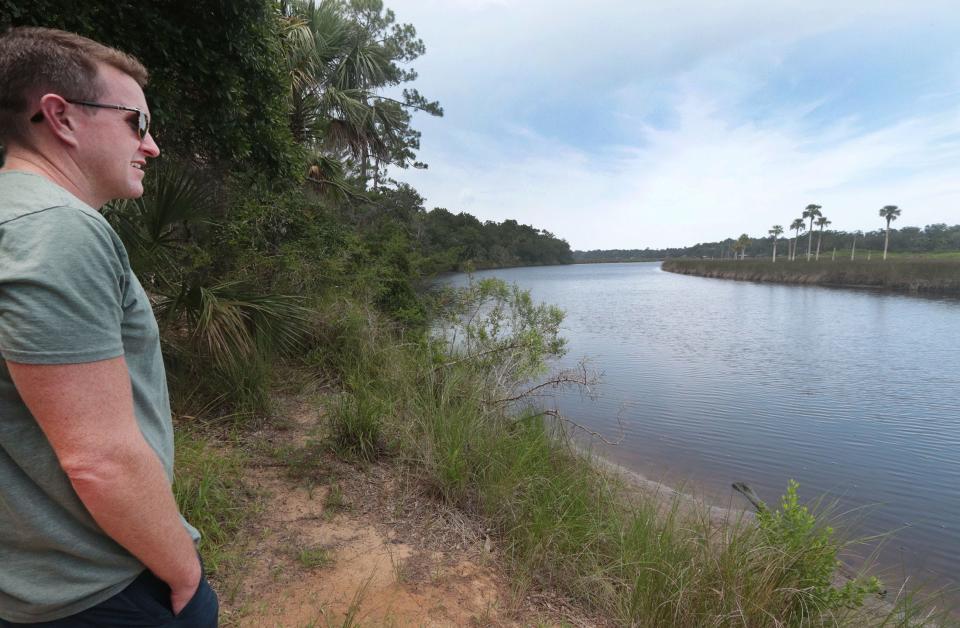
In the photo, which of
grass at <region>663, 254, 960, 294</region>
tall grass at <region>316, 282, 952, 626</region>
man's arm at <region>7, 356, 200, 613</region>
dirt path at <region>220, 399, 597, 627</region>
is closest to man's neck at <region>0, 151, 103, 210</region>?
man's arm at <region>7, 356, 200, 613</region>

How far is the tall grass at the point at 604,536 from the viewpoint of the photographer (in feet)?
8.93

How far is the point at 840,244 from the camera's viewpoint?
9594cm

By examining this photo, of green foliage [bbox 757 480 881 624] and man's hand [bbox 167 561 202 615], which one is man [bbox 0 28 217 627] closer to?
man's hand [bbox 167 561 202 615]

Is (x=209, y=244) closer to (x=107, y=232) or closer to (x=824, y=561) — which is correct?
(x=107, y=232)

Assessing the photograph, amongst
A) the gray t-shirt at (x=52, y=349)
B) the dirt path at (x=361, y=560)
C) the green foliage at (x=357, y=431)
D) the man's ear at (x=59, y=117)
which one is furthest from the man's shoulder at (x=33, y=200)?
the green foliage at (x=357, y=431)

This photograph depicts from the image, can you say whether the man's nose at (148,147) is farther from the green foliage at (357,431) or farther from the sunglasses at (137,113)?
the green foliage at (357,431)

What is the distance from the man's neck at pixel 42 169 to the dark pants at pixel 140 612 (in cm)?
76

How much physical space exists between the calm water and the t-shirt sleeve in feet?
21.5

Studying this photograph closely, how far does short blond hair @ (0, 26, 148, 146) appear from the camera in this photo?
0.84 m

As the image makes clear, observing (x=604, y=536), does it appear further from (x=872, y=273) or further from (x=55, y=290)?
(x=872, y=273)

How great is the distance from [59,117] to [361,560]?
8.47ft

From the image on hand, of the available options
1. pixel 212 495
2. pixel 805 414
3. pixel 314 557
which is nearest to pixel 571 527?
pixel 314 557

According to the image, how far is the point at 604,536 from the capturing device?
3180 mm

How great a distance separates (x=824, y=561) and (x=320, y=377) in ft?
16.4
